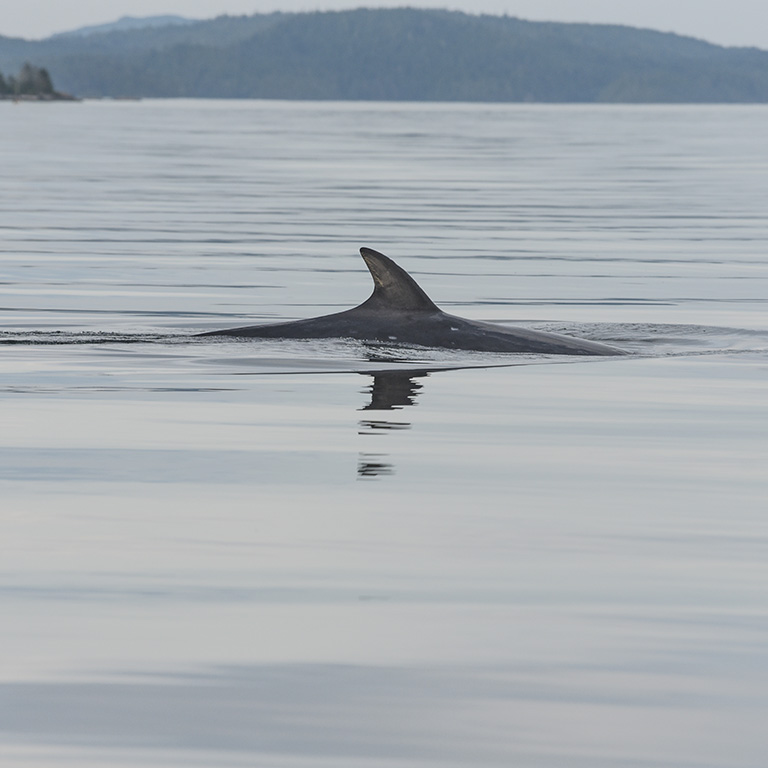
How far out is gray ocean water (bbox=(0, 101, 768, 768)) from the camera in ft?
17.0

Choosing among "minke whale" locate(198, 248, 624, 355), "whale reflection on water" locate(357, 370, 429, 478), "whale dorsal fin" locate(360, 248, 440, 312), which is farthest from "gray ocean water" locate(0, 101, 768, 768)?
"whale dorsal fin" locate(360, 248, 440, 312)

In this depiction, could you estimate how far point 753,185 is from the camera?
4900cm

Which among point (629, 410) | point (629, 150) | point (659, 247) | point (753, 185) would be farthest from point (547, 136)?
point (629, 410)

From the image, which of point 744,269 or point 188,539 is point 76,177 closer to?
point 744,269

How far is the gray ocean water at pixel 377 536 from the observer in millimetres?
5191

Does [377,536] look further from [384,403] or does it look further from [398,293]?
[398,293]

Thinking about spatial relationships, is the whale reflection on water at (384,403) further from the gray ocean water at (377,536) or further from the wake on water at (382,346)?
the wake on water at (382,346)

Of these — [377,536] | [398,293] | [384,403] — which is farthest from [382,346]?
[377,536]

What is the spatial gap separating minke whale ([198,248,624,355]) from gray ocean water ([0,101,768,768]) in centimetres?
28

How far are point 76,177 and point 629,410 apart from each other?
41411 mm

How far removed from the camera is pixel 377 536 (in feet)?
24.9

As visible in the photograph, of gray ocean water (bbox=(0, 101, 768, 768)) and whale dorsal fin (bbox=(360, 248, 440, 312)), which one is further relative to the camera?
whale dorsal fin (bbox=(360, 248, 440, 312))

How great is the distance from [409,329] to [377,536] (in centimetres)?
734

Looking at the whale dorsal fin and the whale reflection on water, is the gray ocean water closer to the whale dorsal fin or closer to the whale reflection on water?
the whale reflection on water
